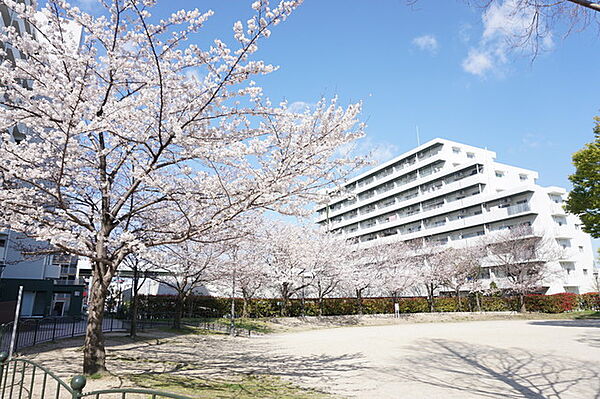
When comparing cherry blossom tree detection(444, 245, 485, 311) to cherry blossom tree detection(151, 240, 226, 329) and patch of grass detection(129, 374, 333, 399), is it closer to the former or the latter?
cherry blossom tree detection(151, 240, 226, 329)

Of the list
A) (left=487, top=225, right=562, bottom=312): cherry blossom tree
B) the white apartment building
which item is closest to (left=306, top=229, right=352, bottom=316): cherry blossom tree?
the white apartment building

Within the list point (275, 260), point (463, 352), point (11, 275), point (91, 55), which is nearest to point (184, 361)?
point (91, 55)

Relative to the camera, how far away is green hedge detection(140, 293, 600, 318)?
77.2 ft

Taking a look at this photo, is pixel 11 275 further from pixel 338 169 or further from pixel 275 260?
pixel 338 169

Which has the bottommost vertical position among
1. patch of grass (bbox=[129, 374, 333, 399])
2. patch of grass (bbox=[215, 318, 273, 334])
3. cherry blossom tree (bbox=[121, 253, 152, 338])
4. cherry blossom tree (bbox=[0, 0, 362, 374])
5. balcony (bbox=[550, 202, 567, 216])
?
patch of grass (bbox=[215, 318, 273, 334])

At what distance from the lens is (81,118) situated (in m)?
6.03

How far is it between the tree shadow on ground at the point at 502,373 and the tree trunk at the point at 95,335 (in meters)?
6.41

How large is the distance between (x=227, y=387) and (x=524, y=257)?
105ft

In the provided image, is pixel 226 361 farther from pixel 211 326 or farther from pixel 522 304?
pixel 522 304

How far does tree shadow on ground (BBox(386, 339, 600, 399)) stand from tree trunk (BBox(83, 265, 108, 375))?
641cm

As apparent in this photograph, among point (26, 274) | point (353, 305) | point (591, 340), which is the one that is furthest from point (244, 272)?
point (591, 340)

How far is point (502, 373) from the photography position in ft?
27.0

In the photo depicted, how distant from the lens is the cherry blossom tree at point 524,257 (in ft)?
98.7

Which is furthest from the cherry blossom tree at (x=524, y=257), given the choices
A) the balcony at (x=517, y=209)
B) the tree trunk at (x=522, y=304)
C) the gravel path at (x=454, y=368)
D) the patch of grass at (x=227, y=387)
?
the patch of grass at (x=227, y=387)
